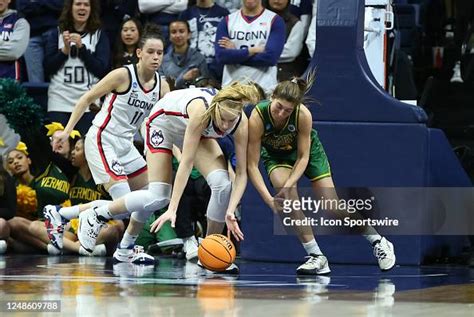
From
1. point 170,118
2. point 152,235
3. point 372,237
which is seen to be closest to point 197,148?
point 170,118

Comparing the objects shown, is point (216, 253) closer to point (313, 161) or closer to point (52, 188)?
point (313, 161)

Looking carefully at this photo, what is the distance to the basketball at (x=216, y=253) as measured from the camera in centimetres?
1144

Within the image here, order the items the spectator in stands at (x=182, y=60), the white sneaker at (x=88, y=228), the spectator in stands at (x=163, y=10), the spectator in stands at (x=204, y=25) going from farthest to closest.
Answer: the spectator in stands at (x=163, y=10) < the spectator in stands at (x=204, y=25) < the spectator in stands at (x=182, y=60) < the white sneaker at (x=88, y=228)

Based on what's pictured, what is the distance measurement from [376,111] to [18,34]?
201 inches

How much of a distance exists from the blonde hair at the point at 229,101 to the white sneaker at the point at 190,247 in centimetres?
257

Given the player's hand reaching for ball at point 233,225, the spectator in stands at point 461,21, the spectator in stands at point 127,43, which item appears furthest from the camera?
the spectator in stands at point 461,21

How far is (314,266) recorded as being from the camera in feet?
38.7

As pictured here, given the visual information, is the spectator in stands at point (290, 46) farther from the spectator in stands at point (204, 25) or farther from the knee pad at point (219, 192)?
the knee pad at point (219, 192)

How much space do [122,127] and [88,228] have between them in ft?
3.98

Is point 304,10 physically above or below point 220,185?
above

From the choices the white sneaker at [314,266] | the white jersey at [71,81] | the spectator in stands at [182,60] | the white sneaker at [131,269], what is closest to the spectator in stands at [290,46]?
the spectator in stands at [182,60]

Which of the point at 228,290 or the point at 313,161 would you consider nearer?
the point at 228,290

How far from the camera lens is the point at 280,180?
12.1 meters

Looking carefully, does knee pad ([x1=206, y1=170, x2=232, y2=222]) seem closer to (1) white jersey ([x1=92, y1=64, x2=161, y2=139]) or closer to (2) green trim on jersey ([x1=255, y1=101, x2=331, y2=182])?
(2) green trim on jersey ([x1=255, y1=101, x2=331, y2=182])
